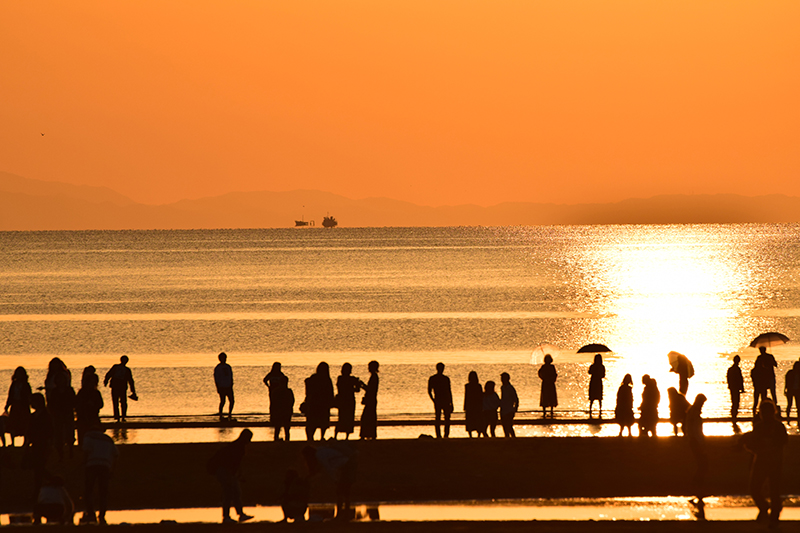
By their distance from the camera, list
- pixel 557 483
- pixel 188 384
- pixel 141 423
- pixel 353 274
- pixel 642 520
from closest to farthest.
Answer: pixel 642 520 → pixel 557 483 → pixel 141 423 → pixel 188 384 → pixel 353 274

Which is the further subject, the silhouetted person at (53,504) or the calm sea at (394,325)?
the calm sea at (394,325)

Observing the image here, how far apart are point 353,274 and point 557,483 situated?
128394 mm

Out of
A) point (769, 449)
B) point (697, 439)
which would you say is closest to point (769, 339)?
point (697, 439)

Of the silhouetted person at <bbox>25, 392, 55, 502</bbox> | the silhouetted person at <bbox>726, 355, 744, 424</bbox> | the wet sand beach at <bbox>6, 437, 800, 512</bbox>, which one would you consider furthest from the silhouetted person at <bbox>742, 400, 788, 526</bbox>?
the silhouetted person at <bbox>25, 392, 55, 502</bbox>

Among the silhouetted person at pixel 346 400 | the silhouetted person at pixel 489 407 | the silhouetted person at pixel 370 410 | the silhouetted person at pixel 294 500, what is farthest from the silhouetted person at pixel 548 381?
the silhouetted person at pixel 294 500

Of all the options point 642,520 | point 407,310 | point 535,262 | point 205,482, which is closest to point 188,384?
point 205,482

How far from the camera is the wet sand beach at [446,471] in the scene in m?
14.6

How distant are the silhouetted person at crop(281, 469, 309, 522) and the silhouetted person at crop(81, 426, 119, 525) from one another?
8.47 ft

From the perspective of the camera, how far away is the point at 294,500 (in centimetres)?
1291

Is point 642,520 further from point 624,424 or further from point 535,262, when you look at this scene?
point 535,262

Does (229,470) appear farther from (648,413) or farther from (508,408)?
(648,413)

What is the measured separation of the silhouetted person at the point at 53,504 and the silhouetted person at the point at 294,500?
2.97 m

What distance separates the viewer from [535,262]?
18275cm

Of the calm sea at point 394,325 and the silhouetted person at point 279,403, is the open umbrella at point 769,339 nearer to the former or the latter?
the calm sea at point 394,325
